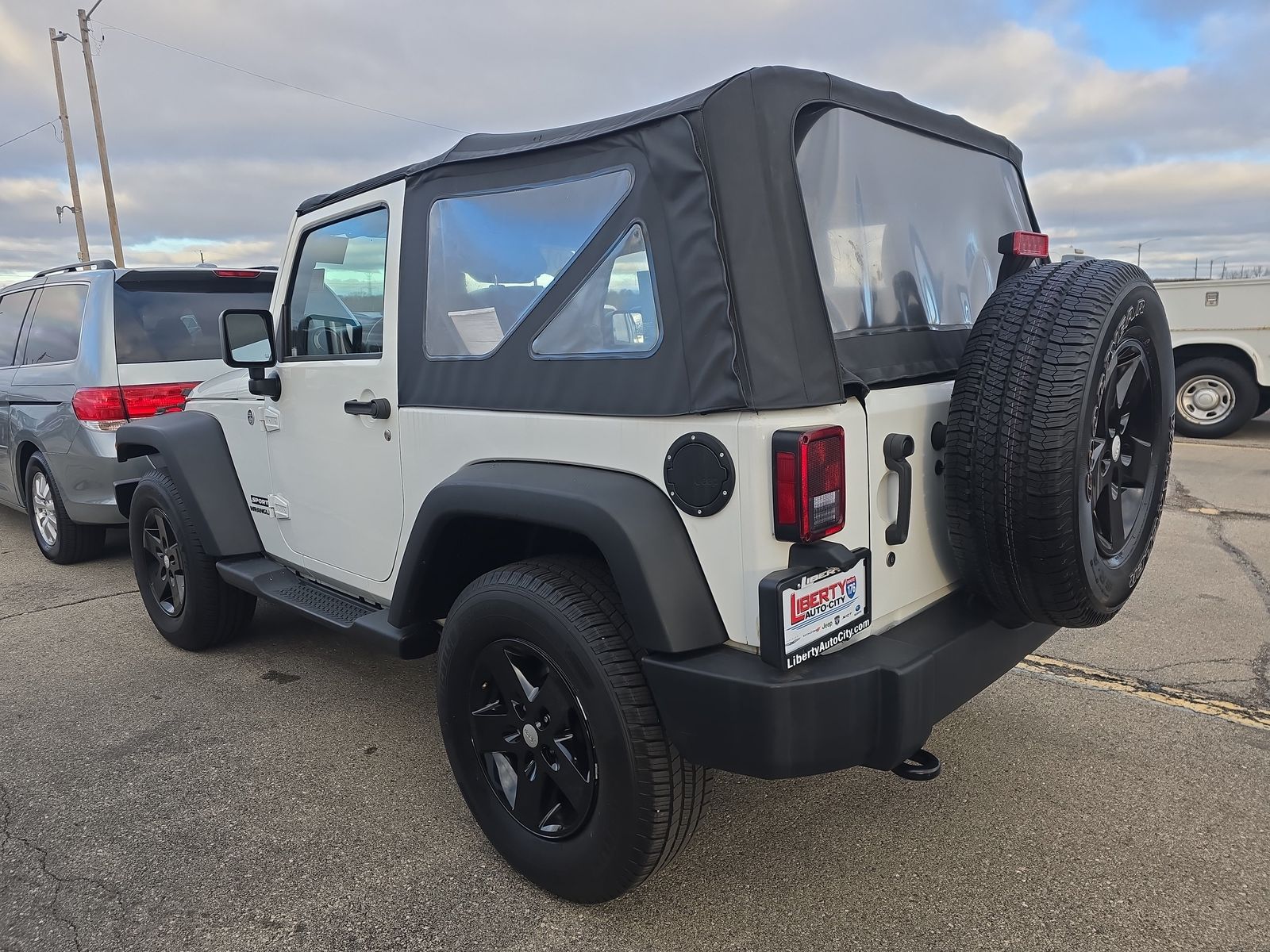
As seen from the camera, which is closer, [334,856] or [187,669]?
[334,856]

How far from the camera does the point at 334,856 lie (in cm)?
258

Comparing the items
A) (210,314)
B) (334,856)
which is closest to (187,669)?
(334,856)

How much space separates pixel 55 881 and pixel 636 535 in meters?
2.04

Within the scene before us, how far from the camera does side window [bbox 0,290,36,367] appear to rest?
6.02m

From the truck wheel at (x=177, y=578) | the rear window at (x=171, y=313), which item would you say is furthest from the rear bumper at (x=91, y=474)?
the truck wheel at (x=177, y=578)

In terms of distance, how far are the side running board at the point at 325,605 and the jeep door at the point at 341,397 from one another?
10 cm

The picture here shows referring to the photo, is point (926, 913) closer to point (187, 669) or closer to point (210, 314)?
point (187, 669)

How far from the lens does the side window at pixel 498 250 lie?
2277 mm

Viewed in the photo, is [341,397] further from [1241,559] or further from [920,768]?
[1241,559]

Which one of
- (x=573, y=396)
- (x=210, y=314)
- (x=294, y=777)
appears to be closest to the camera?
(x=573, y=396)

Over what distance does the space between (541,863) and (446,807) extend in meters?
0.60

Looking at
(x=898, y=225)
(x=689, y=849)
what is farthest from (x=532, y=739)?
(x=898, y=225)

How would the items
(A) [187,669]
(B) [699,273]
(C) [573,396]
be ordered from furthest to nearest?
A: 1. (A) [187,669]
2. (C) [573,396]
3. (B) [699,273]

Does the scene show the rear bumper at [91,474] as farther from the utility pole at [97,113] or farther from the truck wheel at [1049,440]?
the utility pole at [97,113]
